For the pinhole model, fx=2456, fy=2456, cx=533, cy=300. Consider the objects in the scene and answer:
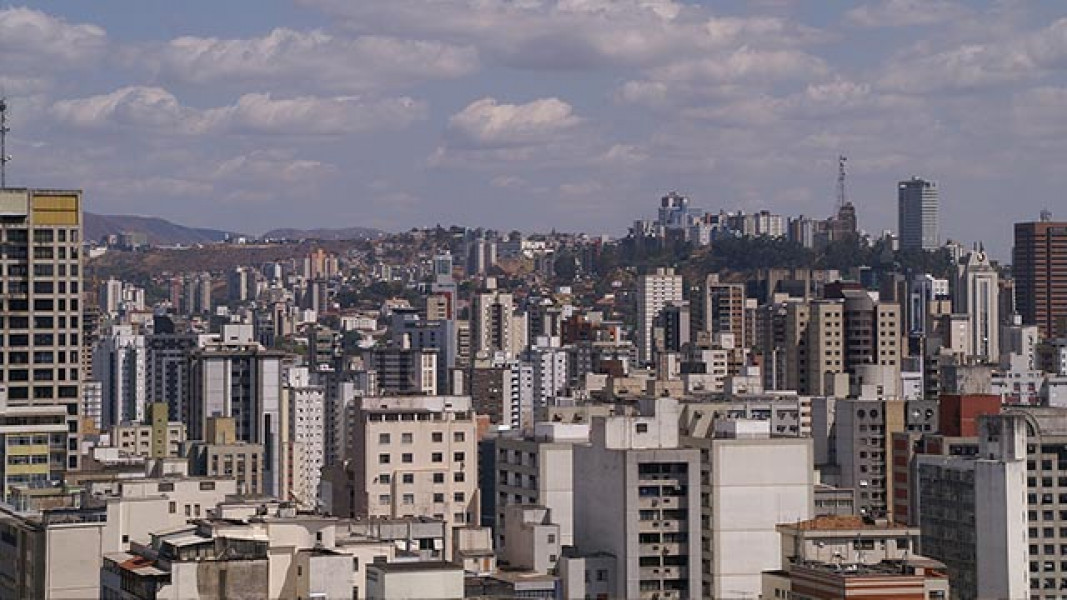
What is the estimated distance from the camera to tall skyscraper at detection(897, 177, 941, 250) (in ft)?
637

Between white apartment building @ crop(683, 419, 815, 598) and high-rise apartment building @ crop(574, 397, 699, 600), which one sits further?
white apartment building @ crop(683, 419, 815, 598)

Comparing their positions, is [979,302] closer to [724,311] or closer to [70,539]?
[724,311]

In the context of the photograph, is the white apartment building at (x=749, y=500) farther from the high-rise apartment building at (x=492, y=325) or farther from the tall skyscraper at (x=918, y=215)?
the tall skyscraper at (x=918, y=215)

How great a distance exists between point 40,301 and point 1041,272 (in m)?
98.1

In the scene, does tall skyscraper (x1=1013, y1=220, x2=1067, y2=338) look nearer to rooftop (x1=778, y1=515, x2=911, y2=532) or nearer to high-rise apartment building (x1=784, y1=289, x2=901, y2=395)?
high-rise apartment building (x1=784, y1=289, x2=901, y2=395)

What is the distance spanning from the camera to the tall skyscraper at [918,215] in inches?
7648

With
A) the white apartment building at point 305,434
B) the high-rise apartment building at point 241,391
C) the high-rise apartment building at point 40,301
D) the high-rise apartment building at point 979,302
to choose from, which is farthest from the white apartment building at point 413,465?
the high-rise apartment building at point 979,302

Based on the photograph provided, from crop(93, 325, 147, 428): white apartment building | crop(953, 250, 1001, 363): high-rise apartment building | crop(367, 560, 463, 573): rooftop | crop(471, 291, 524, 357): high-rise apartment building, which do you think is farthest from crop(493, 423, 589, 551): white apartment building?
crop(471, 291, 524, 357): high-rise apartment building

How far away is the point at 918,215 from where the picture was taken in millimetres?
196375

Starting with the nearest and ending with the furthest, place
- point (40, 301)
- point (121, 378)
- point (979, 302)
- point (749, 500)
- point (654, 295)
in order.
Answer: point (749, 500), point (40, 301), point (121, 378), point (979, 302), point (654, 295)

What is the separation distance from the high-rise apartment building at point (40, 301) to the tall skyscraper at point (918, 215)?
13831 cm

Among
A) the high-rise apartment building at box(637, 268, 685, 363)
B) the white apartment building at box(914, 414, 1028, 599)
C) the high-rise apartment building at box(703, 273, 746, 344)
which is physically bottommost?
the white apartment building at box(914, 414, 1028, 599)

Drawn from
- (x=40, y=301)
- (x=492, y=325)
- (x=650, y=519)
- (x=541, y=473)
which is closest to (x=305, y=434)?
(x=40, y=301)

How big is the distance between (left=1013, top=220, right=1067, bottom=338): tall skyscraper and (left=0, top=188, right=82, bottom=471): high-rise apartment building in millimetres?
94448
